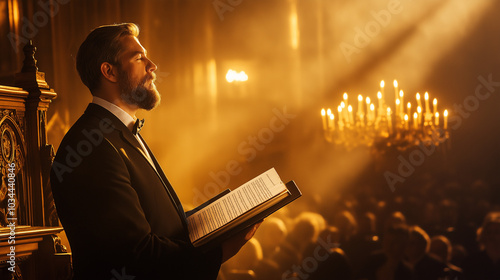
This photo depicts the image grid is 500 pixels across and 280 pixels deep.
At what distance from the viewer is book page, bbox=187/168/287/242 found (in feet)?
5.42

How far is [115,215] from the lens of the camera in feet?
5.32

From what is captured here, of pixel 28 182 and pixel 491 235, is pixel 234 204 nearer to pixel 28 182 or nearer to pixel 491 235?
pixel 28 182

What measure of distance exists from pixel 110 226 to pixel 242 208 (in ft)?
1.33

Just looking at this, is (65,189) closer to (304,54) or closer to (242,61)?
(242,61)

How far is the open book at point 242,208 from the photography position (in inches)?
63.7

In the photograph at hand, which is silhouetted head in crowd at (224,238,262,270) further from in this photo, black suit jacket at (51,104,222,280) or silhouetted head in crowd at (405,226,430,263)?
black suit jacket at (51,104,222,280)

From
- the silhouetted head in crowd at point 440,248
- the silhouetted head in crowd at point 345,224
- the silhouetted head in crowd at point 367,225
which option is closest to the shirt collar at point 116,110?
the silhouetted head in crowd at point 440,248

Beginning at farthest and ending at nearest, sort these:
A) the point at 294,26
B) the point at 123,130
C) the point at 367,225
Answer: the point at 294,26, the point at 367,225, the point at 123,130

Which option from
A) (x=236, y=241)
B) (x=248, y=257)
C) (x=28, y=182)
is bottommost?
(x=248, y=257)

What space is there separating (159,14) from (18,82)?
6156 mm

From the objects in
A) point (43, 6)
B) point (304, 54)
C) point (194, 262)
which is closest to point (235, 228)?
point (194, 262)

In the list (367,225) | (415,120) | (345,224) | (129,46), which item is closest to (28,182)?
(129,46)

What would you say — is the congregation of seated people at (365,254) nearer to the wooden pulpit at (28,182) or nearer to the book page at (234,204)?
the wooden pulpit at (28,182)

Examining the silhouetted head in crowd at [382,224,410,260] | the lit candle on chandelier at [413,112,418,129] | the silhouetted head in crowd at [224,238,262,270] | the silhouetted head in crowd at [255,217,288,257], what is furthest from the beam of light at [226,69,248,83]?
the silhouetted head in crowd at [382,224,410,260]
